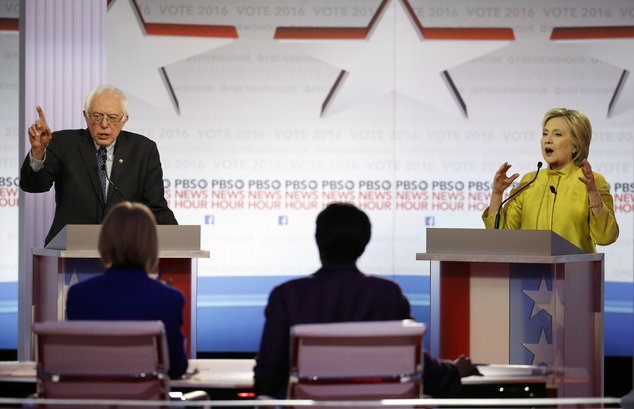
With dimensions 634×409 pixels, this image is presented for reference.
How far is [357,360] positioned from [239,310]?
409cm

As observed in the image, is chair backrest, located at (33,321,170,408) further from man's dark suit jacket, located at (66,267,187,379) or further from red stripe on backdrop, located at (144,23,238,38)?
red stripe on backdrop, located at (144,23,238,38)

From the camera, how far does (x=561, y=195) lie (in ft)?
11.1

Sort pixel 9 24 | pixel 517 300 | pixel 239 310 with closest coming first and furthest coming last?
pixel 517 300 < pixel 9 24 < pixel 239 310

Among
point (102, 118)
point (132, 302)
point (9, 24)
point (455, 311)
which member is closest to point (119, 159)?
point (102, 118)

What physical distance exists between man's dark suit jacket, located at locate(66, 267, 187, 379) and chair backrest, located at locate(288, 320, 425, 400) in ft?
1.26

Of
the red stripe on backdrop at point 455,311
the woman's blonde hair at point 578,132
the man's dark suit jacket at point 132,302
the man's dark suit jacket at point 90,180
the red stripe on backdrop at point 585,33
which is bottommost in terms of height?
the red stripe on backdrop at point 455,311

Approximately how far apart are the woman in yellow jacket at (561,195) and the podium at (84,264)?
1365 mm

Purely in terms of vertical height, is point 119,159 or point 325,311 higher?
point 119,159

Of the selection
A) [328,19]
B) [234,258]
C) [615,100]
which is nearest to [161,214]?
[234,258]

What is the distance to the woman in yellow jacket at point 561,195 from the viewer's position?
3326 millimetres

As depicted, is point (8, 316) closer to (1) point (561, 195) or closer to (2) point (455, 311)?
(2) point (455, 311)

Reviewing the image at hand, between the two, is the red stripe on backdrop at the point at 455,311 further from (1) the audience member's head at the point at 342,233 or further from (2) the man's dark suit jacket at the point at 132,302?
(2) the man's dark suit jacket at the point at 132,302

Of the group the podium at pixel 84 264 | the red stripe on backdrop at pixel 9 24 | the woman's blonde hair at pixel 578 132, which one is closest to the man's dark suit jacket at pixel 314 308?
the podium at pixel 84 264

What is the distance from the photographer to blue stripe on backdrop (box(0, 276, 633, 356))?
5.75 meters
